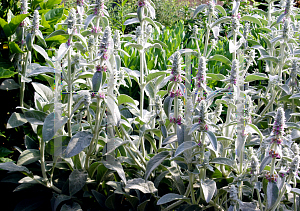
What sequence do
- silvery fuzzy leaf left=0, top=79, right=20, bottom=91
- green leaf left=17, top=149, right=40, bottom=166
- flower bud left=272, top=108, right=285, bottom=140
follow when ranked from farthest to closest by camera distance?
silvery fuzzy leaf left=0, top=79, right=20, bottom=91 < green leaf left=17, top=149, right=40, bottom=166 < flower bud left=272, top=108, right=285, bottom=140

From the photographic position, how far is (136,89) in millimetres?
3207

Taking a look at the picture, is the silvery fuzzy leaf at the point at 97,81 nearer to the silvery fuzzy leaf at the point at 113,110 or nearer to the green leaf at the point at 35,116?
the silvery fuzzy leaf at the point at 113,110

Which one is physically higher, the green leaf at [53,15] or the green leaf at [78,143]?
the green leaf at [53,15]

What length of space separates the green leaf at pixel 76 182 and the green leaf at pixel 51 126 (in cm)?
30

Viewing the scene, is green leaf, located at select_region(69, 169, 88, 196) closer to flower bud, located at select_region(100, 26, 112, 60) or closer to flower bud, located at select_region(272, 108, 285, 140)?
flower bud, located at select_region(100, 26, 112, 60)

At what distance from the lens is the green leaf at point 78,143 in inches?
60.5

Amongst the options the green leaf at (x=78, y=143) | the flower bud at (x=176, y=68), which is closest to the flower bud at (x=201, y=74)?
the flower bud at (x=176, y=68)

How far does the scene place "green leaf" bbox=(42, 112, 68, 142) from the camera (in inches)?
62.7

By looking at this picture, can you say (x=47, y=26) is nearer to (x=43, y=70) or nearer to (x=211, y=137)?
(x=43, y=70)

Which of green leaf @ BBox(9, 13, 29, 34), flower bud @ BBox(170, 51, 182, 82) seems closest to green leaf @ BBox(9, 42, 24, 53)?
green leaf @ BBox(9, 13, 29, 34)

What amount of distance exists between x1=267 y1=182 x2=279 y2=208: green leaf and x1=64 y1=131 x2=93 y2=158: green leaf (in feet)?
3.39

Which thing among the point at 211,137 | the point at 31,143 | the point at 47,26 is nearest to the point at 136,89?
the point at 47,26

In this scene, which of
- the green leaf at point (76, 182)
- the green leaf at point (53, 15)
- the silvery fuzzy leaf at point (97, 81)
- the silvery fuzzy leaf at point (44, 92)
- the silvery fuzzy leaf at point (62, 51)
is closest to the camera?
the silvery fuzzy leaf at point (97, 81)

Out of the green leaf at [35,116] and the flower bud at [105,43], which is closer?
the flower bud at [105,43]
